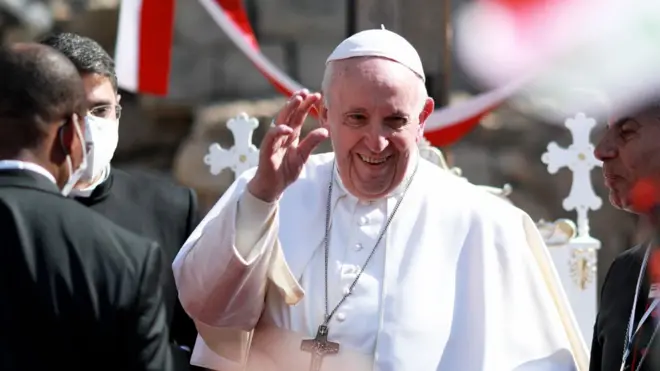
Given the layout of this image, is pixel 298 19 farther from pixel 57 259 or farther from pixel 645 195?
pixel 57 259

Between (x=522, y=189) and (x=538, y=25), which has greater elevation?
(x=538, y=25)

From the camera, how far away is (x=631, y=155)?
12.9 feet

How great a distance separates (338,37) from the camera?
29.4 ft

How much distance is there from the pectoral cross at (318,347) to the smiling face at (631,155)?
0.88 meters

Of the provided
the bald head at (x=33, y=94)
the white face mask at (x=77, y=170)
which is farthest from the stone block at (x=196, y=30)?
the bald head at (x=33, y=94)

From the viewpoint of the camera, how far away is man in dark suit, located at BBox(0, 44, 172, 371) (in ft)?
10.5

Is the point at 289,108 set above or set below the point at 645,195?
above

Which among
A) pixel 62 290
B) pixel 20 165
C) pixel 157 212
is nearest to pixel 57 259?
pixel 62 290

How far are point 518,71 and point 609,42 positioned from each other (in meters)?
2.05

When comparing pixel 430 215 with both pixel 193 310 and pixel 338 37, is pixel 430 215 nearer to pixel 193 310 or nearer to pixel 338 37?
pixel 193 310

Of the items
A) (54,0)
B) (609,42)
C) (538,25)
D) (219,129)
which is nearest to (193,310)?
(609,42)

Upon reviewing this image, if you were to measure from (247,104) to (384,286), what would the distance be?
14.9 feet

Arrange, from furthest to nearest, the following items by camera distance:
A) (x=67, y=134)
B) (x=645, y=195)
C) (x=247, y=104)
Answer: (x=247, y=104) < (x=645, y=195) < (x=67, y=134)

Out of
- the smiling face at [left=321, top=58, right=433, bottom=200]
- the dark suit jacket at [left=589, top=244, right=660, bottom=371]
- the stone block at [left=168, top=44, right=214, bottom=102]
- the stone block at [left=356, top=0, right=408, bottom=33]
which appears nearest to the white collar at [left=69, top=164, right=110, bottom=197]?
the smiling face at [left=321, top=58, right=433, bottom=200]
